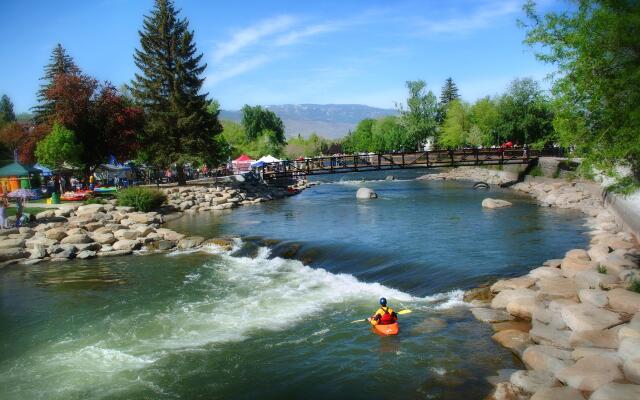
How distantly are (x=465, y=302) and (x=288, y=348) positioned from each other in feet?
16.9

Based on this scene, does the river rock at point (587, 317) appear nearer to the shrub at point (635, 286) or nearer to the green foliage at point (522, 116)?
the shrub at point (635, 286)

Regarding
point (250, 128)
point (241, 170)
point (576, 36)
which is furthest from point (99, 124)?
point (250, 128)

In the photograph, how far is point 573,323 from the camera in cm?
1005

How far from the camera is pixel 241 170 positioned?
195 feet

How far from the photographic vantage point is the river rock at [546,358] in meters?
8.78

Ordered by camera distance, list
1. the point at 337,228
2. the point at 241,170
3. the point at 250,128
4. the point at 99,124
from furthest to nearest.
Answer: the point at 250,128 < the point at 241,170 < the point at 99,124 < the point at 337,228

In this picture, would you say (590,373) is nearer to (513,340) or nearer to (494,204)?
(513,340)

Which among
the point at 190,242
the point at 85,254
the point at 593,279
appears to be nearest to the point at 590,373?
the point at 593,279

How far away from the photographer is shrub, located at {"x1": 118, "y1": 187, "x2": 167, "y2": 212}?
108 feet

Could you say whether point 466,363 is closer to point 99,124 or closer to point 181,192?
point 181,192

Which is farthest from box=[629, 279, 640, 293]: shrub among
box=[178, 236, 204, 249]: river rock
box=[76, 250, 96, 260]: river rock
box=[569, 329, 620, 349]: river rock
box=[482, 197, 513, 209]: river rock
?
box=[76, 250, 96, 260]: river rock

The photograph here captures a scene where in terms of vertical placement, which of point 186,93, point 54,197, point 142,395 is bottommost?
point 142,395

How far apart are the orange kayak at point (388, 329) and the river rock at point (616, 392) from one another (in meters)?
4.76

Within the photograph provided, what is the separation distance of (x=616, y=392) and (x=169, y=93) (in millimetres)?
41076
